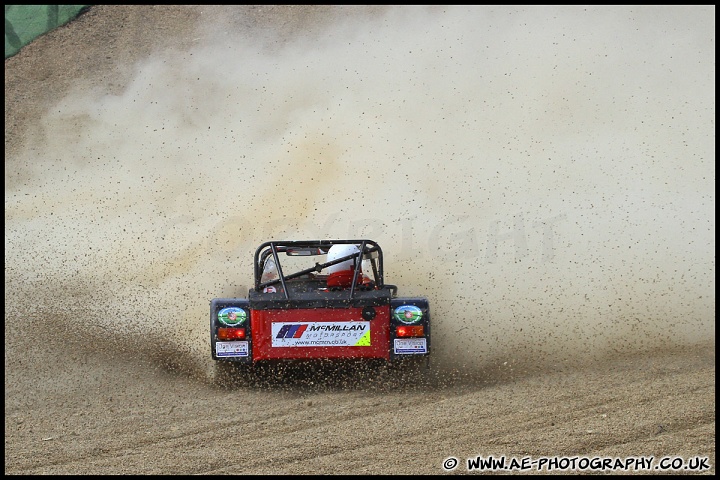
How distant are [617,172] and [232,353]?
23.5 ft

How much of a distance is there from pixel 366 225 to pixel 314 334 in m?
5.34

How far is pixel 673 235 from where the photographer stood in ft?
35.2

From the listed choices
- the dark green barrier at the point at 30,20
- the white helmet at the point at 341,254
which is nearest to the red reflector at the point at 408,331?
the white helmet at the point at 341,254

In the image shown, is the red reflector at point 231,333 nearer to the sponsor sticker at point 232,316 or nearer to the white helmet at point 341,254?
the sponsor sticker at point 232,316

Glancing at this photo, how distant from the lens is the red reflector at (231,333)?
23.5ft

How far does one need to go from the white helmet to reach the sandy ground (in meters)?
1.01

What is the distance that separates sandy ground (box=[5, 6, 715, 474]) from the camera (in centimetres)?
582

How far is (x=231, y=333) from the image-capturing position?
23.5 ft

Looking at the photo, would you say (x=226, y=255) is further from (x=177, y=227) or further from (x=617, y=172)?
(x=617, y=172)

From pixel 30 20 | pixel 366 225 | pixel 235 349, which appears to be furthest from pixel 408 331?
pixel 30 20

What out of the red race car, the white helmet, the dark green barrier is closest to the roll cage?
the white helmet

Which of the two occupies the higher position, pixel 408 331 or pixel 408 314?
pixel 408 314

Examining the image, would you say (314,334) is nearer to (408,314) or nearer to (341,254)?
(408,314)

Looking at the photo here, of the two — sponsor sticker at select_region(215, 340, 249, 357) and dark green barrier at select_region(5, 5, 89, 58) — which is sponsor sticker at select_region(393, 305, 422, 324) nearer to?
sponsor sticker at select_region(215, 340, 249, 357)
